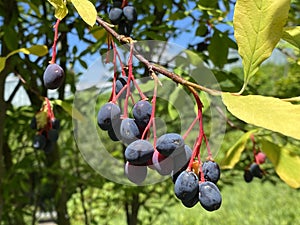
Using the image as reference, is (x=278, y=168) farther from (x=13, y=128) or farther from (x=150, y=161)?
(x=13, y=128)

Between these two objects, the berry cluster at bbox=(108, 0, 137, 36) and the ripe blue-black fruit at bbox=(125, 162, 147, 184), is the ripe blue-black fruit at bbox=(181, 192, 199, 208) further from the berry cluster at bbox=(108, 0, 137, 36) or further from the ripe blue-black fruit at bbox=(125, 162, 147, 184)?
the berry cluster at bbox=(108, 0, 137, 36)

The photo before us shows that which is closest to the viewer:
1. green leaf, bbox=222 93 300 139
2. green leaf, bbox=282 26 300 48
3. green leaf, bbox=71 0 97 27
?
green leaf, bbox=222 93 300 139

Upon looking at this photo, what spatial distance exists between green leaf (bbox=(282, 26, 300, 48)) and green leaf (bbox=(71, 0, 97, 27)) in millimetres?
271

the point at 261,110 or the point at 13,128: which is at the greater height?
the point at 261,110

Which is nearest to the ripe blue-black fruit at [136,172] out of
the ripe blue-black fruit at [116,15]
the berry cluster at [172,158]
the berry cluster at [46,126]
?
the berry cluster at [172,158]

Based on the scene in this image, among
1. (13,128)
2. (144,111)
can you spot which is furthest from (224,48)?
(13,128)

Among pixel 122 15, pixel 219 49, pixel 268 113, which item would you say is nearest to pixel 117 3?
pixel 122 15

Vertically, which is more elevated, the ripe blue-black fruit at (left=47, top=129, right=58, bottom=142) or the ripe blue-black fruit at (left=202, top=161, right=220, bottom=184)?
the ripe blue-black fruit at (left=202, top=161, right=220, bottom=184)

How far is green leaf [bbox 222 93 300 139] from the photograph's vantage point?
428 millimetres

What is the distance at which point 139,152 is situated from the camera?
1.87 feet

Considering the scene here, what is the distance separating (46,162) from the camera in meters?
2.08

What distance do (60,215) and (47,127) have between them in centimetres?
70

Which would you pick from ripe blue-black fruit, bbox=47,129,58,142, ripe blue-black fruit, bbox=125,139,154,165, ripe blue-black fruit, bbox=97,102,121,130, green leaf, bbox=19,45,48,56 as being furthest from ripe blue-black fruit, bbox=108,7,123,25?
ripe blue-black fruit, bbox=47,129,58,142

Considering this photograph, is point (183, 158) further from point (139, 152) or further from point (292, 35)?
point (292, 35)
